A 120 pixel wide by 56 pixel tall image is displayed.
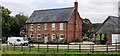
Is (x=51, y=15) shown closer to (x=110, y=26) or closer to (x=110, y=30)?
(x=110, y=26)

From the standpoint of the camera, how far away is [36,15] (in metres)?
71.4

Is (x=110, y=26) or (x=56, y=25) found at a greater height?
(x=56, y=25)

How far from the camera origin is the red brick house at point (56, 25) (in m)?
64.5

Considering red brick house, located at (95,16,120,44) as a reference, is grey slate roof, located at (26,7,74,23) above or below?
above

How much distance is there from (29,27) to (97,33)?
2053cm

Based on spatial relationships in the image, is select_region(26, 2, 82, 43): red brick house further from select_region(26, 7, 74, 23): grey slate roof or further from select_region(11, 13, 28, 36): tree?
select_region(11, 13, 28, 36): tree

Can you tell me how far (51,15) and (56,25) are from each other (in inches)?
114

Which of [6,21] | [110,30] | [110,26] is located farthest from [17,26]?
[110,30]

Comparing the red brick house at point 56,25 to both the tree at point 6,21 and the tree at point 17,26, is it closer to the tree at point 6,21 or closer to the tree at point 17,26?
the tree at point 17,26

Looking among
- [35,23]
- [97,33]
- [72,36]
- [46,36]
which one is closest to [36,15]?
[35,23]

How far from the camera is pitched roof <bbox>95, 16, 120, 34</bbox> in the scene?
176ft

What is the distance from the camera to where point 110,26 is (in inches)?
2180

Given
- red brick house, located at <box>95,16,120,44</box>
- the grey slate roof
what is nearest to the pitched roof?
red brick house, located at <box>95,16,120,44</box>

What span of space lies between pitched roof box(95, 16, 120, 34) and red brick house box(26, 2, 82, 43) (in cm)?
998
